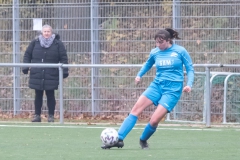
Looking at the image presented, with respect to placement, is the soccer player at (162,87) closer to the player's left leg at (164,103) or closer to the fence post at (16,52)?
the player's left leg at (164,103)

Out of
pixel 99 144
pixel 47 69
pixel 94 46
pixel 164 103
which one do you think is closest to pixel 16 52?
pixel 94 46

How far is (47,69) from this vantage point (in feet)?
51.2

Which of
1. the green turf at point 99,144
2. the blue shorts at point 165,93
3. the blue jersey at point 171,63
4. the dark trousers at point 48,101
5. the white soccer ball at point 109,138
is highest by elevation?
the blue jersey at point 171,63

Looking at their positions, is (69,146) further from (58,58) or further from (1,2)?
(1,2)

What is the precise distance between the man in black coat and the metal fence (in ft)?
5.32

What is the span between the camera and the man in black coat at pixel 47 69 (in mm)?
15531

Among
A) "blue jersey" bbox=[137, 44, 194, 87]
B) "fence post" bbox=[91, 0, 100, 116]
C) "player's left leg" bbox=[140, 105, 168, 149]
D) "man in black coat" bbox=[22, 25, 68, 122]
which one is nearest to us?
"player's left leg" bbox=[140, 105, 168, 149]

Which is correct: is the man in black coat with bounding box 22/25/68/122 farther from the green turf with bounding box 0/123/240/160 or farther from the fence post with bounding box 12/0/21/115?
the fence post with bounding box 12/0/21/115

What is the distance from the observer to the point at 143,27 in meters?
17.4

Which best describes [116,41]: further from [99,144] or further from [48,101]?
[99,144]

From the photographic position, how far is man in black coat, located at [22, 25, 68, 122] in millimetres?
15531

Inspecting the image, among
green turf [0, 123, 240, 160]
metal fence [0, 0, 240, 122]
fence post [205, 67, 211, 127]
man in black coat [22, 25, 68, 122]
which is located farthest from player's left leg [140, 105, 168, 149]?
metal fence [0, 0, 240, 122]

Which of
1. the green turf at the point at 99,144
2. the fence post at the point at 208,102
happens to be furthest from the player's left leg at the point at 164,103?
the fence post at the point at 208,102

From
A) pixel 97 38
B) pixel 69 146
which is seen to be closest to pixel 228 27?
pixel 97 38
